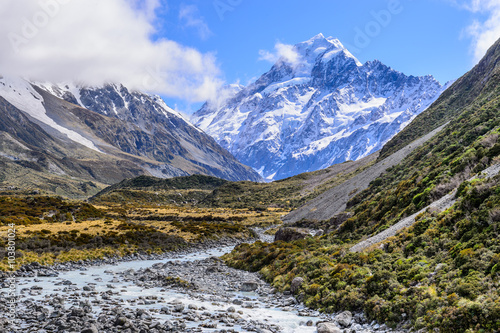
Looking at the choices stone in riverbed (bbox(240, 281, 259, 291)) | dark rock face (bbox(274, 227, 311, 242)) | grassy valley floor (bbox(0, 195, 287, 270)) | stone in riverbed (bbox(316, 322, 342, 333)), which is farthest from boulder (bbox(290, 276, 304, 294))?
grassy valley floor (bbox(0, 195, 287, 270))

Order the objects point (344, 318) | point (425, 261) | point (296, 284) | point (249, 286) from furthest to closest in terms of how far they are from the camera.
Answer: point (249, 286), point (296, 284), point (425, 261), point (344, 318)

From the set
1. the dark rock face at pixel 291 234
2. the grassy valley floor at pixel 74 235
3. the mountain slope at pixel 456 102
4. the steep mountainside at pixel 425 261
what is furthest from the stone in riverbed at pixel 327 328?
the mountain slope at pixel 456 102

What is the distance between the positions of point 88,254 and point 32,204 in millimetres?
44561

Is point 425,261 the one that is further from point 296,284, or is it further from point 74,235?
point 74,235

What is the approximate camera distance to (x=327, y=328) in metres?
17.5

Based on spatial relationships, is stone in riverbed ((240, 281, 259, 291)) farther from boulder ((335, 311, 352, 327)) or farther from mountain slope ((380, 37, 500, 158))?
mountain slope ((380, 37, 500, 158))

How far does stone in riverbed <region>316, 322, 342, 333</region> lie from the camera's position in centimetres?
1739

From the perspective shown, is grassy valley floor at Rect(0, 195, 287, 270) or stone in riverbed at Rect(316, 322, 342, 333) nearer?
stone in riverbed at Rect(316, 322, 342, 333)

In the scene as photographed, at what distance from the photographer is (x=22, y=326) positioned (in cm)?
1794

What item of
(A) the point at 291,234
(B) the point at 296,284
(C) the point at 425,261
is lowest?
(C) the point at 425,261

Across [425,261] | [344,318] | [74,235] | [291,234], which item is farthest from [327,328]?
[74,235]

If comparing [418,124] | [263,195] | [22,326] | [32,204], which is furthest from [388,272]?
[263,195]

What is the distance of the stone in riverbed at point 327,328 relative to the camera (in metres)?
17.4

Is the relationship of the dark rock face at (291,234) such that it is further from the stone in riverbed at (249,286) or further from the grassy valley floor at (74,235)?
the stone in riverbed at (249,286)
